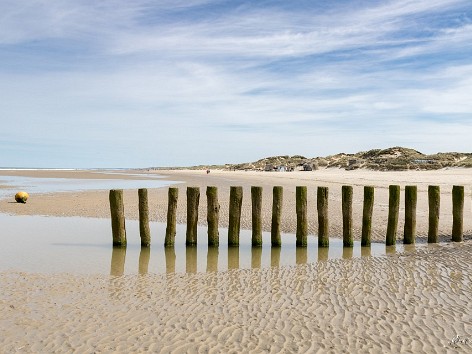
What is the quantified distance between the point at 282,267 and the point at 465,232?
643 centimetres

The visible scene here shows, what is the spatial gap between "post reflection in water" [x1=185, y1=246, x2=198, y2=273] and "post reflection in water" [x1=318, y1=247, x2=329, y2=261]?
2.65 m

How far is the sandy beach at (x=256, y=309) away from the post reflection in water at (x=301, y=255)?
33cm

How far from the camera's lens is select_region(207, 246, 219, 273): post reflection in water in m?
9.32

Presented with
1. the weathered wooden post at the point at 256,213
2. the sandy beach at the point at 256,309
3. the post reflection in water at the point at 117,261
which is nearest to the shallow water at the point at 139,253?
the post reflection in water at the point at 117,261

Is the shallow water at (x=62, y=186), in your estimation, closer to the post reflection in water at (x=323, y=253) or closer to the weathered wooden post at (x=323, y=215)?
the weathered wooden post at (x=323, y=215)

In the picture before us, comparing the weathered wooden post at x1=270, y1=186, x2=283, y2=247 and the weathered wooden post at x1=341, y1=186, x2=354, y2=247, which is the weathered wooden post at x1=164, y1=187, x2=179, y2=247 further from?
the weathered wooden post at x1=341, y1=186, x2=354, y2=247

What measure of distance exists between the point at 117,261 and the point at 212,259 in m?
1.97

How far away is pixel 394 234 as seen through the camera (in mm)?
11578

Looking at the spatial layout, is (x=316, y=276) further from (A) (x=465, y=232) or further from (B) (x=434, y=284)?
(A) (x=465, y=232)

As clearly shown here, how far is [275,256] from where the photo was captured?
10531 mm

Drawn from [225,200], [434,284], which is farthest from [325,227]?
[225,200]

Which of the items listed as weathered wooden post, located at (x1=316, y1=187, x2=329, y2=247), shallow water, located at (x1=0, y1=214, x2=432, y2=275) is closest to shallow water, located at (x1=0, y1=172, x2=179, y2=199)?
shallow water, located at (x1=0, y1=214, x2=432, y2=275)

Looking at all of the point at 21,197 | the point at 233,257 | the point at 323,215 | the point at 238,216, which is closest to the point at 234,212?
the point at 238,216

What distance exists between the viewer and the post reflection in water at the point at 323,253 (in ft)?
33.7
